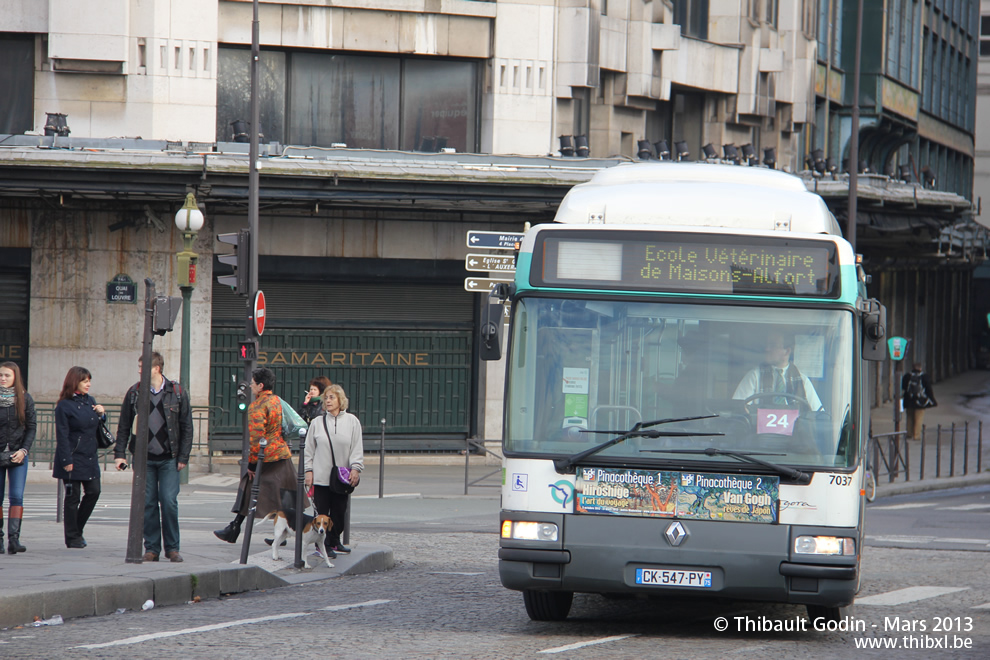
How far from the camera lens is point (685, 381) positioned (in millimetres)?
8711

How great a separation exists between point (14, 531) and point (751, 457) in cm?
681

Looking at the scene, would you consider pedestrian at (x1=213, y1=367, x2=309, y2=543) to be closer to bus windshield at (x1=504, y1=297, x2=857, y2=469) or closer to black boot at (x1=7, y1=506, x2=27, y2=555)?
black boot at (x1=7, y1=506, x2=27, y2=555)

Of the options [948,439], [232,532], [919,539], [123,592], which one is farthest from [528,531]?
[948,439]

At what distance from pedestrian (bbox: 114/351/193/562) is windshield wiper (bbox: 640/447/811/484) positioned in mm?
4705

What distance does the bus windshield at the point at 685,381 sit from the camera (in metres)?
8.59

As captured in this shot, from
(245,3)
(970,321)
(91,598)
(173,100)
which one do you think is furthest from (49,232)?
(970,321)

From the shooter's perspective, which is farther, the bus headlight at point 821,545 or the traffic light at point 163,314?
the traffic light at point 163,314

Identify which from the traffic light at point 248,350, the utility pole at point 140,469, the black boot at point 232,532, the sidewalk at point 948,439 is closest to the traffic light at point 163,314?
the utility pole at point 140,469

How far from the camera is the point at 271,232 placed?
80.7ft

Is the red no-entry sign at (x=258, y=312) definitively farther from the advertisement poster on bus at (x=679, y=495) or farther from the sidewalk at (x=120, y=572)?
the advertisement poster on bus at (x=679, y=495)

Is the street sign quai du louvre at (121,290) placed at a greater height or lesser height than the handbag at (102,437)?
greater

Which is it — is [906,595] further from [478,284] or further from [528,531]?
[478,284]

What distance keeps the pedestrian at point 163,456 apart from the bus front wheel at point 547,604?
3.54m

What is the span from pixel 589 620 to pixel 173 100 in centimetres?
1603
